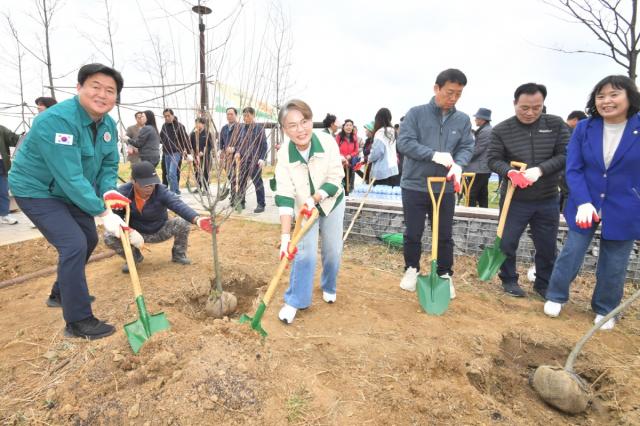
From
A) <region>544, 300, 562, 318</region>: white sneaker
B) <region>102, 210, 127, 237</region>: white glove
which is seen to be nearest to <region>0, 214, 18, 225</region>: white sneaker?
<region>102, 210, 127, 237</region>: white glove

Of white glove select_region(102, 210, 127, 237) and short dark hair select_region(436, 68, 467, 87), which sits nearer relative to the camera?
white glove select_region(102, 210, 127, 237)

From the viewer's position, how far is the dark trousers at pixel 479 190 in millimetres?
5695

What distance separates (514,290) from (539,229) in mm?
602

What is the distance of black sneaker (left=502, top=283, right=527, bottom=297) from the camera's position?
11.0 feet

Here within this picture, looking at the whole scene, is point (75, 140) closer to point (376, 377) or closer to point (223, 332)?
point (223, 332)

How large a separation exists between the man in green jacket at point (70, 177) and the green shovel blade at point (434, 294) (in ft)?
7.30

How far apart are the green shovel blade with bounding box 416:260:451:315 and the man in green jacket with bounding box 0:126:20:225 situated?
5.82 m

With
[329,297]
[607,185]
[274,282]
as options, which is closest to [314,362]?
[274,282]

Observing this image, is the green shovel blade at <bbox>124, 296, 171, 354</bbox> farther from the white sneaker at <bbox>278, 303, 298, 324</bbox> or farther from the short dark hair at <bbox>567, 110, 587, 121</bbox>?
the short dark hair at <bbox>567, 110, 587, 121</bbox>

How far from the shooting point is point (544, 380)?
1.96 meters

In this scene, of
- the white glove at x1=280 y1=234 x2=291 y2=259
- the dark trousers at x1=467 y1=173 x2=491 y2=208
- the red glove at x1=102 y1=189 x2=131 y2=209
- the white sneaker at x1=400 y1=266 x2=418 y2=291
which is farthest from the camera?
the dark trousers at x1=467 y1=173 x2=491 y2=208

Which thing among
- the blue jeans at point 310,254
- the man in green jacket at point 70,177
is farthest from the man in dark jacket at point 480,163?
the man in green jacket at point 70,177

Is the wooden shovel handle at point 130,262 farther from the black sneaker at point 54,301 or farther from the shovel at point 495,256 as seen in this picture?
the shovel at point 495,256

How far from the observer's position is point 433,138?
118 inches
